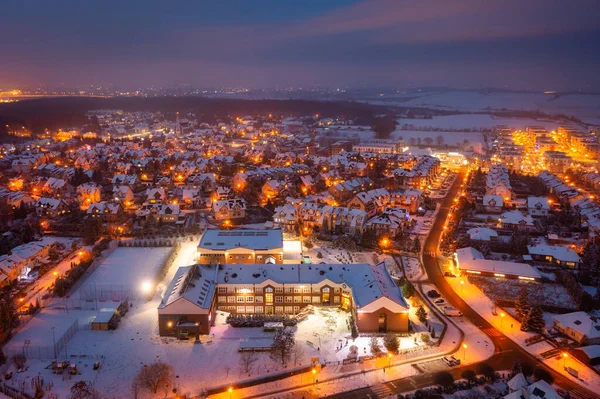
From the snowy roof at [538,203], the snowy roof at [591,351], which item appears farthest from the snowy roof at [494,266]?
the snowy roof at [538,203]

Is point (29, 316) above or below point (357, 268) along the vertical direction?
below

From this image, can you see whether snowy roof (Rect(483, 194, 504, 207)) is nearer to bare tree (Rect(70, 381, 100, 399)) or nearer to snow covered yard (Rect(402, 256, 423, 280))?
snow covered yard (Rect(402, 256, 423, 280))

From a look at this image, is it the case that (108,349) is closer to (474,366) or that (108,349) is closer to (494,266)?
(474,366)

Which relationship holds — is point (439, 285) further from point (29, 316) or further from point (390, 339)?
point (29, 316)

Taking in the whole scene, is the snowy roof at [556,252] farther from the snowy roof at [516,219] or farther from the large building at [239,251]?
the large building at [239,251]

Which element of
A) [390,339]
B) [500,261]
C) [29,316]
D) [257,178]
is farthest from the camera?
[257,178]

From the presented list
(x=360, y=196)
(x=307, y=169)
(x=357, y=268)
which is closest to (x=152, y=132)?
(x=307, y=169)

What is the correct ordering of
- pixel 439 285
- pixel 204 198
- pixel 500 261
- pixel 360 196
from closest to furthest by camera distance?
pixel 439 285 → pixel 500 261 → pixel 360 196 → pixel 204 198

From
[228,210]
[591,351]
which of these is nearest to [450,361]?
[591,351]
